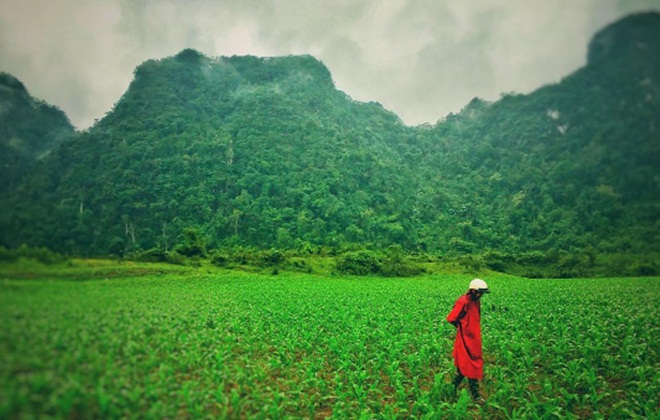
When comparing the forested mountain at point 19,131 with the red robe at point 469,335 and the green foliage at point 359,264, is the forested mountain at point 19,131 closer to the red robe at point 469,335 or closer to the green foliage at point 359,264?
the red robe at point 469,335

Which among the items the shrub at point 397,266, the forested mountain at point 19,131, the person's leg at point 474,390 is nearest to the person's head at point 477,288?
the person's leg at point 474,390

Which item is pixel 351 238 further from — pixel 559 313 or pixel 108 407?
pixel 108 407

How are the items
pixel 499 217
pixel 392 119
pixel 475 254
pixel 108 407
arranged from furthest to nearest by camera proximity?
pixel 392 119
pixel 475 254
pixel 499 217
pixel 108 407

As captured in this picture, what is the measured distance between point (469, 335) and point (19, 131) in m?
6.03

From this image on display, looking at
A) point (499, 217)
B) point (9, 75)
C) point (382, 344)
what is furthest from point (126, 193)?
point (499, 217)

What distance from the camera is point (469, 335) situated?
5738mm

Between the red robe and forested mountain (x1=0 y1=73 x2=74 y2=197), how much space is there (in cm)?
558

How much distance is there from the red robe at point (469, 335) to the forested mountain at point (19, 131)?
18.3 feet

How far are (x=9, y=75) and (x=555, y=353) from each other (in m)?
10.3

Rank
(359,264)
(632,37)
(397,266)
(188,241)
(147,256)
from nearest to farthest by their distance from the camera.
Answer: (147,256) < (632,37) < (188,241) < (397,266) < (359,264)

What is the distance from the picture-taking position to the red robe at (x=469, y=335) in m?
5.72

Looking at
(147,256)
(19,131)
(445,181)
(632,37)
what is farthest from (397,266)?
(19,131)

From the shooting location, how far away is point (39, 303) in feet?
5.67

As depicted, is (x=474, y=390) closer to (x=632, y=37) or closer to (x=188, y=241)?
(x=632, y=37)
